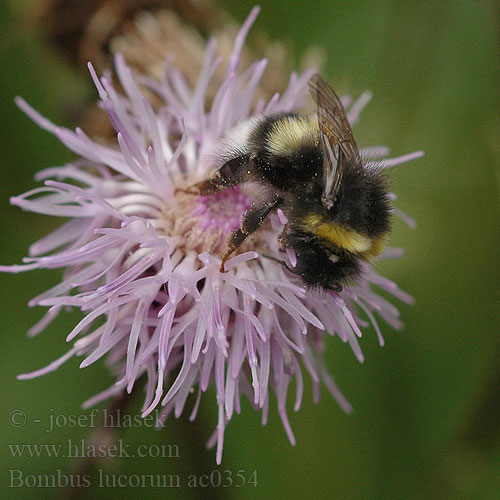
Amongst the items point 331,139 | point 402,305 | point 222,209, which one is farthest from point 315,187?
point 402,305

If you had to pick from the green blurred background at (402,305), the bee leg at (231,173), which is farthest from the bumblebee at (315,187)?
the green blurred background at (402,305)

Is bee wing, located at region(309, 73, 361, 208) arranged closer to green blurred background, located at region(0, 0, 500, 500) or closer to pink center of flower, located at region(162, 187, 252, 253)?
pink center of flower, located at region(162, 187, 252, 253)

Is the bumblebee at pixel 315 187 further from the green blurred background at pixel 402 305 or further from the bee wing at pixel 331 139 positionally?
the green blurred background at pixel 402 305

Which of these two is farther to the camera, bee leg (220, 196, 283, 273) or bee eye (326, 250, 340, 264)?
bee leg (220, 196, 283, 273)

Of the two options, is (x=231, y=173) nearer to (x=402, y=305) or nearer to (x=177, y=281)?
(x=177, y=281)

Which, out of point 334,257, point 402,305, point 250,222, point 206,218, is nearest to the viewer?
point 334,257

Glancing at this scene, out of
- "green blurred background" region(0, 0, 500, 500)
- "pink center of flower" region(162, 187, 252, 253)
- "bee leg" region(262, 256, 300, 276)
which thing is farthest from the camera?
"green blurred background" region(0, 0, 500, 500)

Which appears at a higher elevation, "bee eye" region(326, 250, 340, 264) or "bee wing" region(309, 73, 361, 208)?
"bee wing" region(309, 73, 361, 208)

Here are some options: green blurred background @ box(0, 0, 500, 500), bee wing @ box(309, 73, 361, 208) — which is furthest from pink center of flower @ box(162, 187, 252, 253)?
green blurred background @ box(0, 0, 500, 500)
